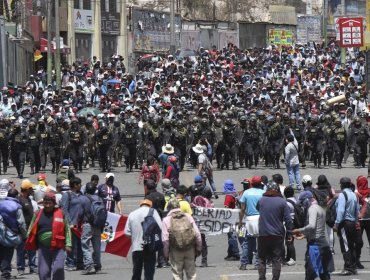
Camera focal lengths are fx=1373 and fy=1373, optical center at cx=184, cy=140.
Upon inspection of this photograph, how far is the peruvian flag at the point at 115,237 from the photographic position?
22.4 metres

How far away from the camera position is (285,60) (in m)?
60.0

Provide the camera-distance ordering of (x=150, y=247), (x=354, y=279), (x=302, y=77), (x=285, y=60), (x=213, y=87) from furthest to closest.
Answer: (x=285, y=60)
(x=302, y=77)
(x=213, y=87)
(x=354, y=279)
(x=150, y=247)

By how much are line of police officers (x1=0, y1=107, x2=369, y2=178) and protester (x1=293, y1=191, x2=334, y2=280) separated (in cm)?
1632

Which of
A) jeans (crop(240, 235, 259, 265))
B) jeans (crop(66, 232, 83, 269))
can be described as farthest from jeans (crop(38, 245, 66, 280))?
jeans (crop(240, 235, 259, 265))

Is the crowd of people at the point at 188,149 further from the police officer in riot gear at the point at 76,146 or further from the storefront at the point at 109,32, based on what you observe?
the storefront at the point at 109,32

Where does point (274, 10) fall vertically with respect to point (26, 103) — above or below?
above

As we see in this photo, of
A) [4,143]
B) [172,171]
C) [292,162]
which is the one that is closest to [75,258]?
[172,171]

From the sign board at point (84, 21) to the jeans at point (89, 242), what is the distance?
47944 millimetres

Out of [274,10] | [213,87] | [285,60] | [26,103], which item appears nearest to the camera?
[26,103]

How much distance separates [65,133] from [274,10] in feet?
205

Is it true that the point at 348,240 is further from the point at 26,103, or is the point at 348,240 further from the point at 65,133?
the point at 26,103

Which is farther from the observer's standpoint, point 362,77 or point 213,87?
point 362,77

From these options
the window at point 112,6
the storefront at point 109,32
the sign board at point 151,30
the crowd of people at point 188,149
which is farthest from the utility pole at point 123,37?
the crowd of people at point 188,149

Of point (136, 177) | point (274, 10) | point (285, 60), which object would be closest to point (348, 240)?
point (136, 177)
